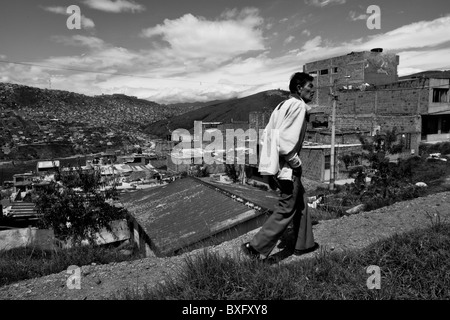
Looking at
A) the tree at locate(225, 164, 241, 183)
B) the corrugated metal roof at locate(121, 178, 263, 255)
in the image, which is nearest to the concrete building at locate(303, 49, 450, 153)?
the tree at locate(225, 164, 241, 183)

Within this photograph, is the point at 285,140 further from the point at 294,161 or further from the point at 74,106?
the point at 74,106

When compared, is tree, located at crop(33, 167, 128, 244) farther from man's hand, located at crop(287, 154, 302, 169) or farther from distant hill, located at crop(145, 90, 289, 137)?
distant hill, located at crop(145, 90, 289, 137)

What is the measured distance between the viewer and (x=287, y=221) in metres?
3.11

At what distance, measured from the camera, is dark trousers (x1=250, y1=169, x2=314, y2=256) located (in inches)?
120

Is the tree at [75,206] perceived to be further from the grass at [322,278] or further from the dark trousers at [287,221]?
the grass at [322,278]

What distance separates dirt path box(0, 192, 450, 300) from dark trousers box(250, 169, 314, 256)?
20 cm

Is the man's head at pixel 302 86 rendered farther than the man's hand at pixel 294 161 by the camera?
Yes

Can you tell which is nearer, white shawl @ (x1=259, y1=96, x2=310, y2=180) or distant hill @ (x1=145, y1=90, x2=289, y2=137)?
white shawl @ (x1=259, y1=96, x2=310, y2=180)

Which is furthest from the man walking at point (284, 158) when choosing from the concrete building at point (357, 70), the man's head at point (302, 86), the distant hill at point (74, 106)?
the distant hill at point (74, 106)

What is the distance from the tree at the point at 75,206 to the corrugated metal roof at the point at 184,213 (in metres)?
0.77

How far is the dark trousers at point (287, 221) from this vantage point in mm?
3049

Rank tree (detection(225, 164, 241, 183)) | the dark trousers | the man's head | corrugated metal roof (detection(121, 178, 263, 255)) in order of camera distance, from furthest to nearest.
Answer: tree (detection(225, 164, 241, 183))
corrugated metal roof (detection(121, 178, 263, 255))
the man's head
the dark trousers

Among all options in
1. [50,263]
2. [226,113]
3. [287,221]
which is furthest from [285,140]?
[226,113]

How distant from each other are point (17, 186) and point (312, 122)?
101ft
